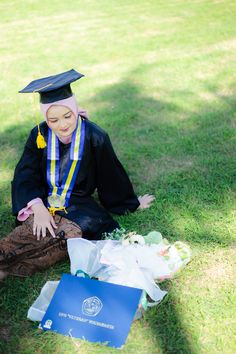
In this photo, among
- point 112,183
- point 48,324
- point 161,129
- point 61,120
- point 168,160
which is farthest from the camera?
point 161,129

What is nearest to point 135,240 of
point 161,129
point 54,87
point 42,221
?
point 42,221

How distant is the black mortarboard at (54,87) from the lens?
2.47 metres

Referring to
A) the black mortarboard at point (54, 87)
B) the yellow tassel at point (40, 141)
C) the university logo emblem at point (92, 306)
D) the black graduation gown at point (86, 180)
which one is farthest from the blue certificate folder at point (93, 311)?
the black mortarboard at point (54, 87)

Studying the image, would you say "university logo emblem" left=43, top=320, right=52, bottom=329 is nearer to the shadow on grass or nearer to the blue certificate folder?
the blue certificate folder

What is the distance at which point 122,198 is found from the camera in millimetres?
3070

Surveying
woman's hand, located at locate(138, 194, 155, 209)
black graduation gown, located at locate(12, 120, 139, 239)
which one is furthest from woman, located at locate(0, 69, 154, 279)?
woman's hand, located at locate(138, 194, 155, 209)

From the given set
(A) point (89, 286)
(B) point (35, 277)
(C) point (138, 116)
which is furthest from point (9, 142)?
(A) point (89, 286)

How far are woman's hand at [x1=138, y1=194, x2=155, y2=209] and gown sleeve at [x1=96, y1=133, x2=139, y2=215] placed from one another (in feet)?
0.27

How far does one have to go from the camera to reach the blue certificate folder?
85.2 inches

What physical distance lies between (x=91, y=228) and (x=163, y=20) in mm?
7044

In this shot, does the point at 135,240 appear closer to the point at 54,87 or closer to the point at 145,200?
the point at 145,200

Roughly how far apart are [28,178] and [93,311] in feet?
3.61

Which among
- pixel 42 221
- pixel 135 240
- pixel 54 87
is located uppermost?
pixel 54 87

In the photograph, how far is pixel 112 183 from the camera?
2990mm
